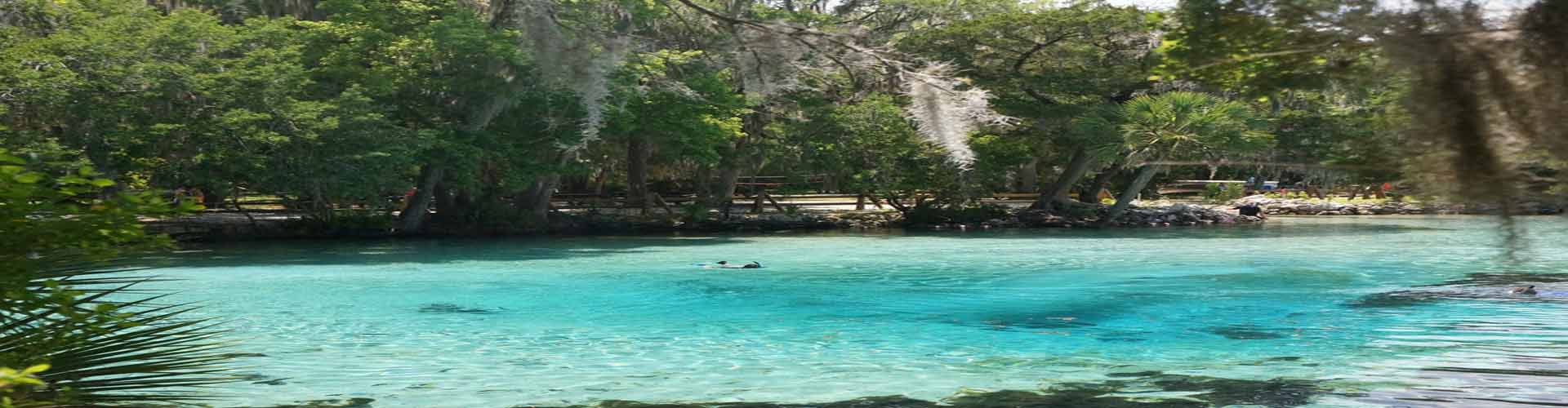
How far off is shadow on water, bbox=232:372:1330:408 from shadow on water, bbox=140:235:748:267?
14.1m

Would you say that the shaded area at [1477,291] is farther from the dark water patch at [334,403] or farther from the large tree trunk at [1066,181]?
the large tree trunk at [1066,181]

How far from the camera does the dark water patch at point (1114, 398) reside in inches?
317

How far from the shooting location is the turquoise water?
914cm

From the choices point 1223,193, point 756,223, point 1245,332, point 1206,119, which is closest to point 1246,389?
point 1245,332

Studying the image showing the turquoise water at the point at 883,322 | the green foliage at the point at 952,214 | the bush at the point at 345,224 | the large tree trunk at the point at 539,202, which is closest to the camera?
the turquoise water at the point at 883,322

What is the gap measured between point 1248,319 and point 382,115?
1602 cm

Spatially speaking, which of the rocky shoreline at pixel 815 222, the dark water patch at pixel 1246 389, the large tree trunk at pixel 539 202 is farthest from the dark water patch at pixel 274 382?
the large tree trunk at pixel 539 202

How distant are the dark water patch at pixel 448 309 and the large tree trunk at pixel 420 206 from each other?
11.7 meters

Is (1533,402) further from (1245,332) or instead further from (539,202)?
(539,202)

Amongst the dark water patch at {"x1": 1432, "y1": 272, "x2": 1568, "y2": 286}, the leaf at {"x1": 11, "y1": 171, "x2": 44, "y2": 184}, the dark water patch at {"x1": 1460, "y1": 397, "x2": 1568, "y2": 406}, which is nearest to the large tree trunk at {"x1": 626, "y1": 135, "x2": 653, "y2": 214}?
the dark water patch at {"x1": 1432, "y1": 272, "x2": 1568, "y2": 286}

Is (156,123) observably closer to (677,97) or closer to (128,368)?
(677,97)

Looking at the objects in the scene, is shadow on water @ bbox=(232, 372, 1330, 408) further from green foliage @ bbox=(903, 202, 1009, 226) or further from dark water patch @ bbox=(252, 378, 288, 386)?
green foliage @ bbox=(903, 202, 1009, 226)

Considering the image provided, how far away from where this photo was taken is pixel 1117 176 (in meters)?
39.4

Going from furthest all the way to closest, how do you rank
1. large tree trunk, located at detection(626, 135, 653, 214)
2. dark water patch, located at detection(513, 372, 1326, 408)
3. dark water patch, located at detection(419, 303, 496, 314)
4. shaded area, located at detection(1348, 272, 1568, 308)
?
large tree trunk, located at detection(626, 135, 653, 214)
dark water patch, located at detection(419, 303, 496, 314)
shaded area, located at detection(1348, 272, 1568, 308)
dark water patch, located at detection(513, 372, 1326, 408)
